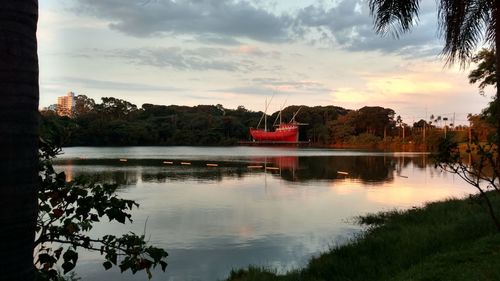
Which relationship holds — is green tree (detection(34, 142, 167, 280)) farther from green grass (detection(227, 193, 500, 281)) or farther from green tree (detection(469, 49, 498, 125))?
green tree (detection(469, 49, 498, 125))

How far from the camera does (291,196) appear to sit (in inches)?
779

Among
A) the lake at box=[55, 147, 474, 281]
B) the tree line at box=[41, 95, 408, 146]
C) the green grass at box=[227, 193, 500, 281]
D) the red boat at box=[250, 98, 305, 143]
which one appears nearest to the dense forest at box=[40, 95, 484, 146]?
the tree line at box=[41, 95, 408, 146]

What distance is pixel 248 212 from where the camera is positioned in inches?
622

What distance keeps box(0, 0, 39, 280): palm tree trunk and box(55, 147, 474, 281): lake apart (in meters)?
3.92

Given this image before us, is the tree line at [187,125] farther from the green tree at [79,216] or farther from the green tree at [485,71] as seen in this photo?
the green tree at [79,216]

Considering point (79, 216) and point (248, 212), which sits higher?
point (79, 216)

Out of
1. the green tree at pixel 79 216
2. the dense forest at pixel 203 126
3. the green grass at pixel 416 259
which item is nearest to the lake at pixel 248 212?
the green grass at pixel 416 259

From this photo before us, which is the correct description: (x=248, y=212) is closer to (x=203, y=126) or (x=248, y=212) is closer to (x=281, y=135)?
(x=203, y=126)

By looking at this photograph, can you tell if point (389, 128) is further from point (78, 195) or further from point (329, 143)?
point (78, 195)

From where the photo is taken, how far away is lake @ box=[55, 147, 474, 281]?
9773 millimetres

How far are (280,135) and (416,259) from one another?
4107 inches

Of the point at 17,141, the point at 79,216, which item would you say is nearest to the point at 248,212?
the point at 79,216

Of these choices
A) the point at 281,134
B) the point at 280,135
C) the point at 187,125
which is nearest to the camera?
the point at 187,125

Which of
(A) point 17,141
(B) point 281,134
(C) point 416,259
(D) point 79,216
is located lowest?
(C) point 416,259
